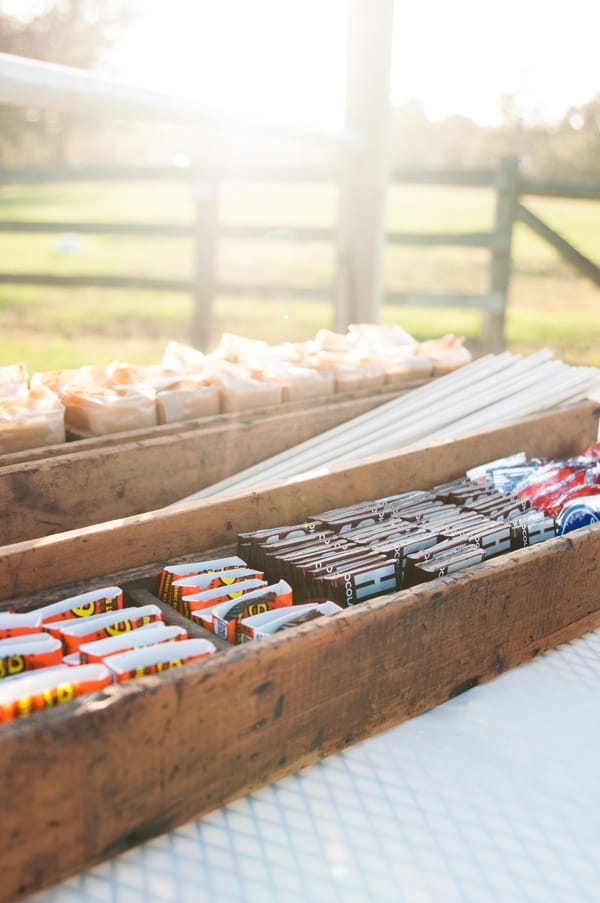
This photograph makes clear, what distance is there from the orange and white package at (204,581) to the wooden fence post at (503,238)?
149 inches

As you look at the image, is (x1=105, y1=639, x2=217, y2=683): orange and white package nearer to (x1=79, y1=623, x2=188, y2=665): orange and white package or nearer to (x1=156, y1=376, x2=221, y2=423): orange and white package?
(x1=79, y1=623, x2=188, y2=665): orange and white package

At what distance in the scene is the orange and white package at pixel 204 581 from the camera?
4.16 feet

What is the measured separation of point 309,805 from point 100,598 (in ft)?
1.36

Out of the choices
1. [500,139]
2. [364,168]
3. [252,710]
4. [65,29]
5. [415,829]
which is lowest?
[415,829]

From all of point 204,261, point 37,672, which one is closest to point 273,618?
point 37,672

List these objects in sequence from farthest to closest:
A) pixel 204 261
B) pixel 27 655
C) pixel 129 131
→ 1. pixel 129 131
2. pixel 204 261
3. pixel 27 655

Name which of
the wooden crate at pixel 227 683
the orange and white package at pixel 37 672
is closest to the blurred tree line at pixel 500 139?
the wooden crate at pixel 227 683

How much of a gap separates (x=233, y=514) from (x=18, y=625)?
50 cm

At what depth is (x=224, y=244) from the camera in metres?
17.6

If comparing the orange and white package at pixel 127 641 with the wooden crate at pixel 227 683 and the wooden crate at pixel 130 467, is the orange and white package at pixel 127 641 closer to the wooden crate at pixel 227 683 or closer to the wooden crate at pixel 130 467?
the wooden crate at pixel 227 683

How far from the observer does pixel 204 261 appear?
17.5ft

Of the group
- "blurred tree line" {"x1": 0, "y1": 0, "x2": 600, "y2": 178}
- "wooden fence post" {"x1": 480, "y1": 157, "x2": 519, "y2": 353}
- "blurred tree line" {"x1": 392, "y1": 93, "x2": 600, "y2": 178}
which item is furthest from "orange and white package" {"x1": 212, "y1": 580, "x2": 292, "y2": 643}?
"blurred tree line" {"x1": 392, "y1": 93, "x2": 600, "y2": 178}

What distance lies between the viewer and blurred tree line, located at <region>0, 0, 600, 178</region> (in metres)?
14.8

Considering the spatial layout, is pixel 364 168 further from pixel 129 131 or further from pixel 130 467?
pixel 129 131
